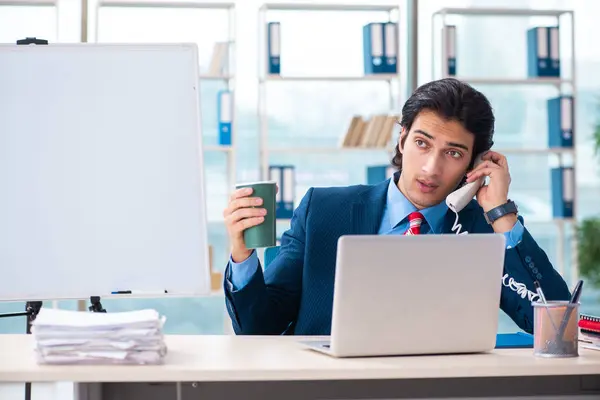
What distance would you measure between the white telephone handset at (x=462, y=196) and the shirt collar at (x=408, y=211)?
68mm

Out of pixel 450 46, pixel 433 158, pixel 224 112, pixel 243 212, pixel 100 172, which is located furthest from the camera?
pixel 450 46

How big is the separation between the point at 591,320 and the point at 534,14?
146 inches

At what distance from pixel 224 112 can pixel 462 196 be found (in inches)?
112

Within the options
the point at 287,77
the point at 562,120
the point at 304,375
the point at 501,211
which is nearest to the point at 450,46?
the point at 562,120

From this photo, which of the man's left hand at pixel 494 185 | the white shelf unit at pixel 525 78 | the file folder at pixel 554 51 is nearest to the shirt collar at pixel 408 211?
the man's left hand at pixel 494 185

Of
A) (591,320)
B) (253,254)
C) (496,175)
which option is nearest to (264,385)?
(253,254)

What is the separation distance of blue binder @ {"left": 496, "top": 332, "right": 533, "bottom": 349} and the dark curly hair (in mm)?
502

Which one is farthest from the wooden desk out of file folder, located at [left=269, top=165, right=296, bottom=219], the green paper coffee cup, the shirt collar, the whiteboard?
file folder, located at [left=269, top=165, right=296, bottom=219]

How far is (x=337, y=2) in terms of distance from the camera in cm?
546

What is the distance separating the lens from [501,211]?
2150mm

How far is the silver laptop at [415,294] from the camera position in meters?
1.55

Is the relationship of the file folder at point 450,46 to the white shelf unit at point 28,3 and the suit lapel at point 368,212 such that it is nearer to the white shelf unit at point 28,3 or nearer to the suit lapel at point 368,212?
the white shelf unit at point 28,3

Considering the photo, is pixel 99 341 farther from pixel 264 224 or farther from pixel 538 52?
pixel 538 52

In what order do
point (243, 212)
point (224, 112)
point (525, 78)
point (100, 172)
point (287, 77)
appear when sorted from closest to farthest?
point (243, 212) < point (100, 172) < point (224, 112) < point (287, 77) < point (525, 78)
